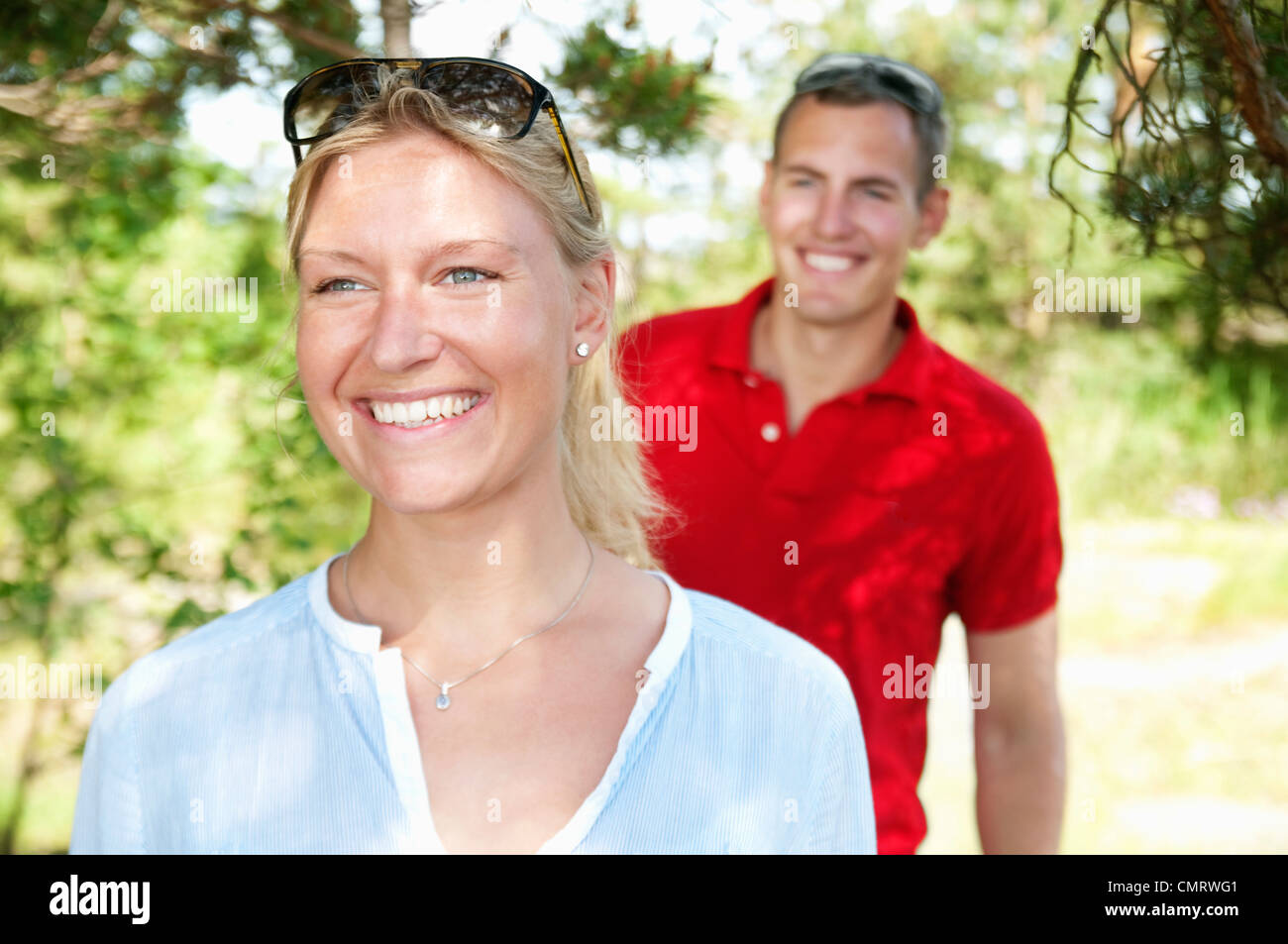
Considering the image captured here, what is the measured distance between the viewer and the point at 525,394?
1702mm

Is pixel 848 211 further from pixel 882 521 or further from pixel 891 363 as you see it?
pixel 882 521

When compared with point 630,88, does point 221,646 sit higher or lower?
lower

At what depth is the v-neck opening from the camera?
163 centimetres

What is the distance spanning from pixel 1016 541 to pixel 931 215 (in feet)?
3.05

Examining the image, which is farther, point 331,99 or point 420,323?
point 331,99

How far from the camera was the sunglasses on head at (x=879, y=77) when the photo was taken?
288cm

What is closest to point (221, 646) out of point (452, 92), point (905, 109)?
point (452, 92)

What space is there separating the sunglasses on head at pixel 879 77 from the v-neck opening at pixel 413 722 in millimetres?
1600

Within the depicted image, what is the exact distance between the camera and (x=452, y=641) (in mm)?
1835

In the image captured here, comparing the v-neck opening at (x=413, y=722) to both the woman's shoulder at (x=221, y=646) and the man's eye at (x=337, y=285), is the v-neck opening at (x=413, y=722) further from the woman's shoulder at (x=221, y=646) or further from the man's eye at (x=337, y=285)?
the man's eye at (x=337, y=285)

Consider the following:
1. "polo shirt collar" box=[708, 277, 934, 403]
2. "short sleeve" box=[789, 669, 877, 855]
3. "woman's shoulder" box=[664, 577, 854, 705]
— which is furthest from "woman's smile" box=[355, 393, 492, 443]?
"polo shirt collar" box=[708, 277, 934, 403]

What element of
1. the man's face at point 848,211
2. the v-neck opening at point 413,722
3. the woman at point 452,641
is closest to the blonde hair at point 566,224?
the woman at point 452,641

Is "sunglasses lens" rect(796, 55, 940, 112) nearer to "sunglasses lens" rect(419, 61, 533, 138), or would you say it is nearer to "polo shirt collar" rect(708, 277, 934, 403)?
"polo shirt collar" rect(708, 277, 934, 403)

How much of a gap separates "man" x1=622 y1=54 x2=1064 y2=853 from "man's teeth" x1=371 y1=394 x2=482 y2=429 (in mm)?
1070
